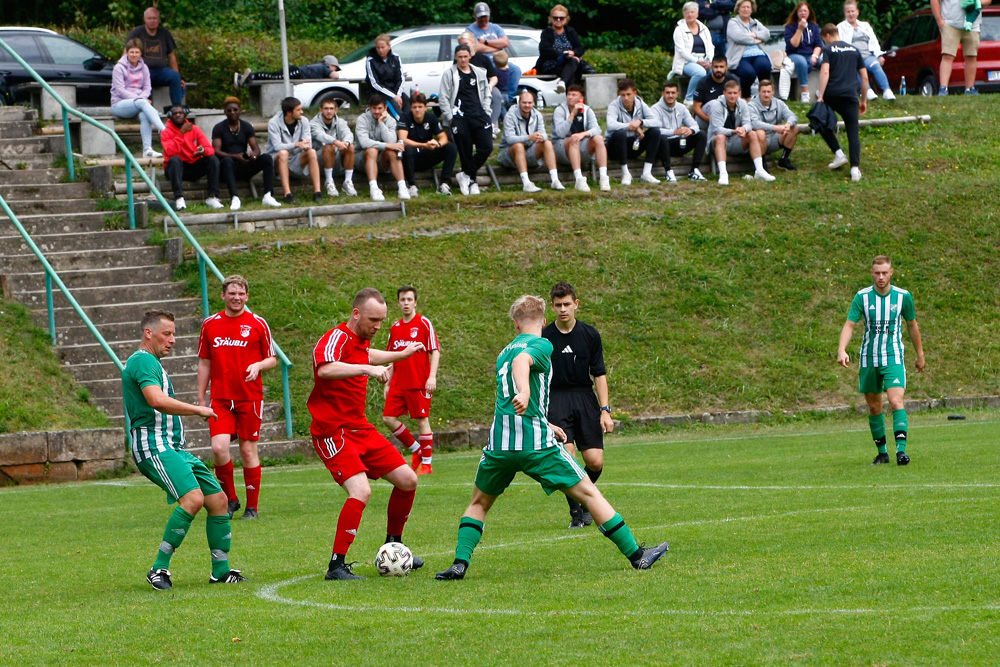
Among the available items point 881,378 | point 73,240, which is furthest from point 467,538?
point 73,240

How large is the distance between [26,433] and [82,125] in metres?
9.41

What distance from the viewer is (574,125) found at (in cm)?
2405

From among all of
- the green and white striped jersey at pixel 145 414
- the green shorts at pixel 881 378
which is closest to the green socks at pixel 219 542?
the green and white striped jersey at pixel 145 414

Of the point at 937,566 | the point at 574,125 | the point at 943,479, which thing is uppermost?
the point at 574,125

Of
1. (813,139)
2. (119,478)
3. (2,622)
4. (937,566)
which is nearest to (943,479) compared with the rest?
A: (937,566)

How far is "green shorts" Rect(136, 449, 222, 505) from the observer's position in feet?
27.9

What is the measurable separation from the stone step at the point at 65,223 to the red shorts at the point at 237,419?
30.3ft

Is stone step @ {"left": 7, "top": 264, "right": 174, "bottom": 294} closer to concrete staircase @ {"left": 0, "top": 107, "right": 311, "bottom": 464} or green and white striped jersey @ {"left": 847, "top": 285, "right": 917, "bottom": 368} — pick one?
concrete staircase @ {"left": 0, "top": 107, "right": 311, "bottom": 464}

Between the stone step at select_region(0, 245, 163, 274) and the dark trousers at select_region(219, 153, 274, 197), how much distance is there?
2181 mm

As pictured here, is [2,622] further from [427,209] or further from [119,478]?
[427,209]

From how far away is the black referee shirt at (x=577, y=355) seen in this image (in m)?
10.9

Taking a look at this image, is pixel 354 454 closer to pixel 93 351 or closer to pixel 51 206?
pixel 93 351

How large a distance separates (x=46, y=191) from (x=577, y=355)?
44.5 feet

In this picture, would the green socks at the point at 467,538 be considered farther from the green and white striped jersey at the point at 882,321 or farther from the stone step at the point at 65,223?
the stone step at the point at 65,223
